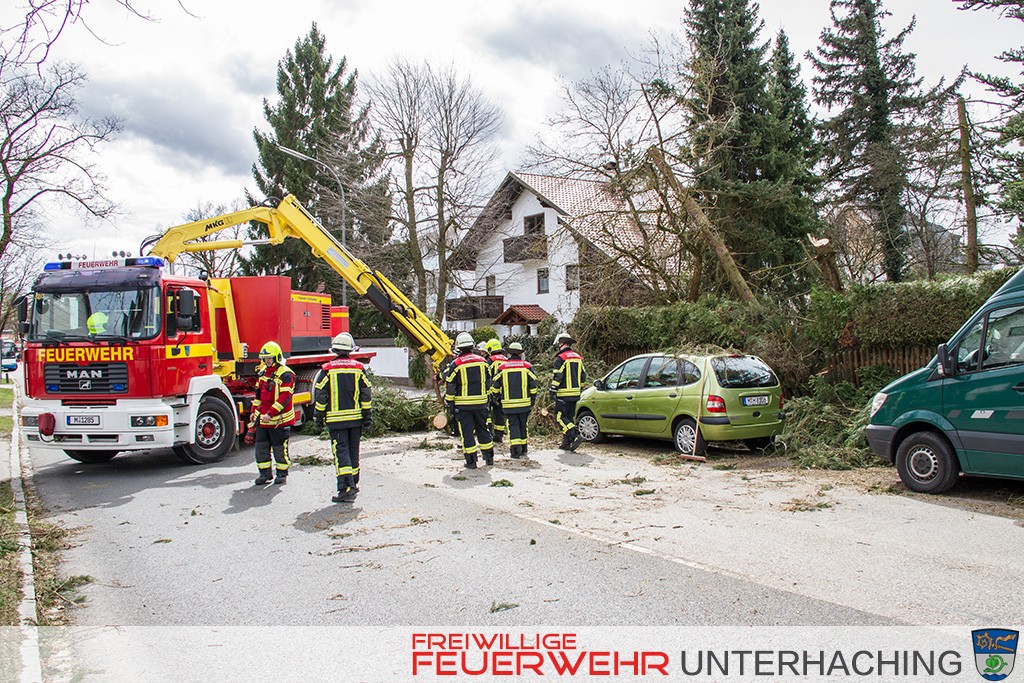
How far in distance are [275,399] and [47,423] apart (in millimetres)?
3719

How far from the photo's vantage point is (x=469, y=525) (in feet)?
23.5

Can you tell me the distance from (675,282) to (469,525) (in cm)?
1200

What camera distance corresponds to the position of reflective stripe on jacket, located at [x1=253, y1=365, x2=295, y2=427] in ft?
30.6

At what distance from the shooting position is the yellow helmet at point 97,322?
1055 centimetres

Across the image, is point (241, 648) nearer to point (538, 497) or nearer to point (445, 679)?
point (445, 679)

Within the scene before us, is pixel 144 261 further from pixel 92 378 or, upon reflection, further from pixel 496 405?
pixel 496 405

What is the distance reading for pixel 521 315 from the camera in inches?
1417

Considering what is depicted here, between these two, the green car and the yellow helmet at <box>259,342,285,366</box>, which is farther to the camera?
the green car

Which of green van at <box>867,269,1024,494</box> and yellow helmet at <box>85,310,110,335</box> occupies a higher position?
yellow helmet at <box>85,310,110,335</box>

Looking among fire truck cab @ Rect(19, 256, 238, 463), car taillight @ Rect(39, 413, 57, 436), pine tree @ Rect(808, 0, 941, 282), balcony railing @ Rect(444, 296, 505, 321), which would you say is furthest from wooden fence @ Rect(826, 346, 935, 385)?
balcony railing @ Rect(444, 296, 505, 321)

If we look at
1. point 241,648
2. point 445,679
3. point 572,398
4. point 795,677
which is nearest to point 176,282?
point 572,398

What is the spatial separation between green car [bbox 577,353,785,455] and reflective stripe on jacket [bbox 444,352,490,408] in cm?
269

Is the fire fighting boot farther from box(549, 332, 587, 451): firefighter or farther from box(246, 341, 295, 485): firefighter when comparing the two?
box(549, 332, 587, 451): firefighter

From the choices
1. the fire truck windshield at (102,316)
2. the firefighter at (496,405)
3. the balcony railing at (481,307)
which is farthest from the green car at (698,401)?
the balcony railing at (481,307)
